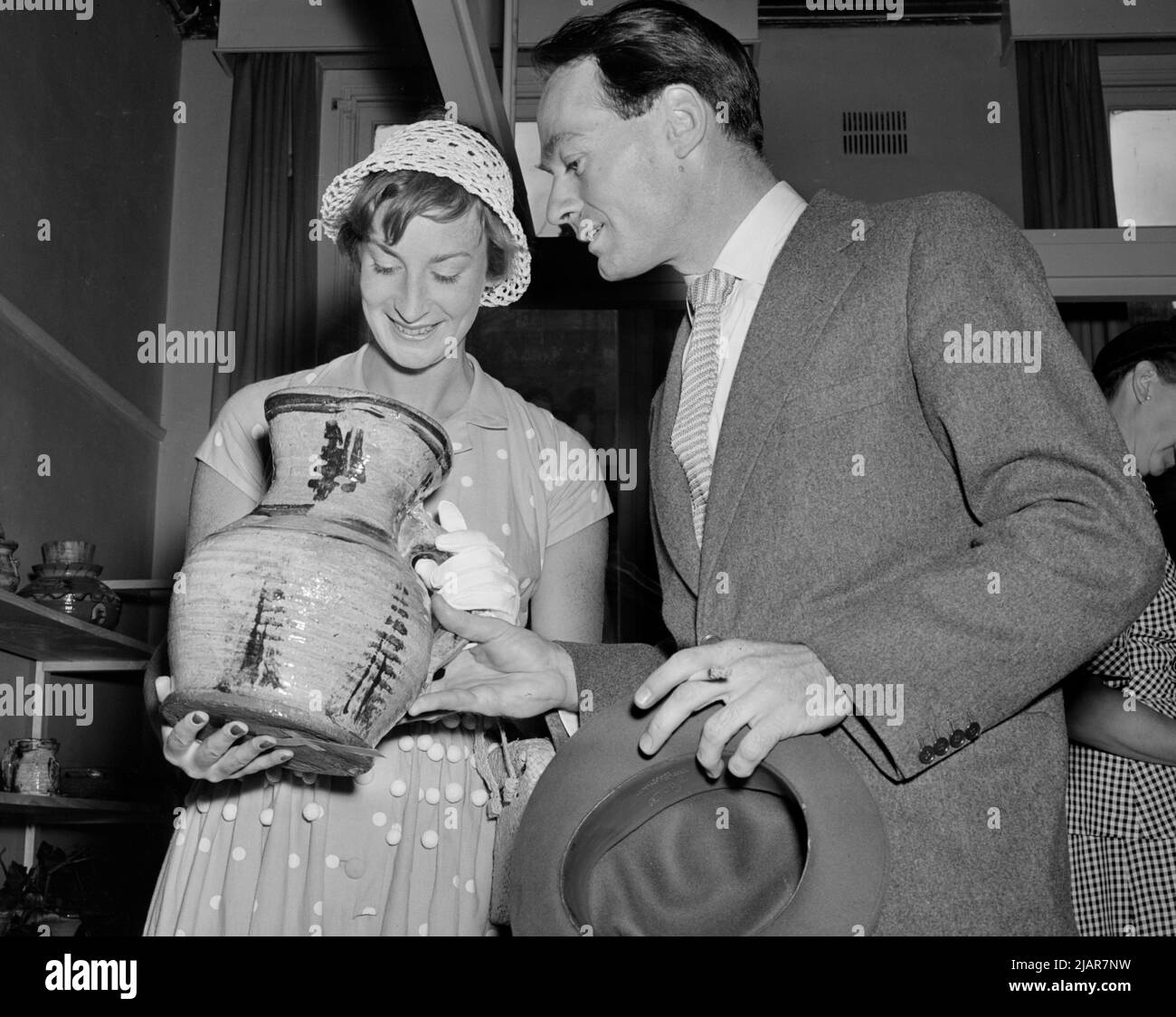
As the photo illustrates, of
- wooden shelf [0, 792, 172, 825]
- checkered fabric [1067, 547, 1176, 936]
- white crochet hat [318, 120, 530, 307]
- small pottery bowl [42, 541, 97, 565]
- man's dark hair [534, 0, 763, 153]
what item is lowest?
wooden shelf [0, 792, 172, 825]

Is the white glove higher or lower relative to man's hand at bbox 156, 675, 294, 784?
higher

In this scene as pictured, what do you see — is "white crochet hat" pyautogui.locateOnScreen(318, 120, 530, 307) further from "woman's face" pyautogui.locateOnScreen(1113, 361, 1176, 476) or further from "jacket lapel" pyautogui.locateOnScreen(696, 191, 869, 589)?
"woman's face" pyautogui.locateOnScreen(1113, 361, 1176, 476)

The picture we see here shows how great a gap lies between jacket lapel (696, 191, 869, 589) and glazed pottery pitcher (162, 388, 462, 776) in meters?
0.28

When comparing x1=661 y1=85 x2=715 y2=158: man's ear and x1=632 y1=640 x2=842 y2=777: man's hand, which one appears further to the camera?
x1=661 y1=85 x2=715 y2=158: man's ear

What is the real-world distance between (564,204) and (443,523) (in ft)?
1.88

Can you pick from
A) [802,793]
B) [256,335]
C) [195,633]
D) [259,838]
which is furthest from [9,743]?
[802,793]

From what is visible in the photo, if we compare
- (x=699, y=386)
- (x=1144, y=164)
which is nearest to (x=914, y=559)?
(x=699, y=386)

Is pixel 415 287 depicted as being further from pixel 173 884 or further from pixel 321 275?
pixel 321 275

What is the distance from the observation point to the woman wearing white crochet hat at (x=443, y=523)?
151 cm

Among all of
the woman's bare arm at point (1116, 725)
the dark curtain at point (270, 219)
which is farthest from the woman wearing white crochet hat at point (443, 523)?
the dark curtain at point (270, 219)

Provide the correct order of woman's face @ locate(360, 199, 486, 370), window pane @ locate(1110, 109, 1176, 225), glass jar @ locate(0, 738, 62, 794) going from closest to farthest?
woman's face @ locate(360, 199, 486, 370)
glass jar @ locate(0, 738, 62, 794)
window pane @ locate(1110, 109, 1176, 225)

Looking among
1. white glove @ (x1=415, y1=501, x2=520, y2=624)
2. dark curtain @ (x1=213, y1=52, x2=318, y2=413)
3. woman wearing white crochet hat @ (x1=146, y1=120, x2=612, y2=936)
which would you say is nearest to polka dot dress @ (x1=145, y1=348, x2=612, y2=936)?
woman wearing white crochet hat @ (x1=146, y1=120, x2=612, y2=936)

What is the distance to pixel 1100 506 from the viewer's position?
100 cm

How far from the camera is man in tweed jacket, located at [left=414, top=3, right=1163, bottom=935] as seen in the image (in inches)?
39.4
